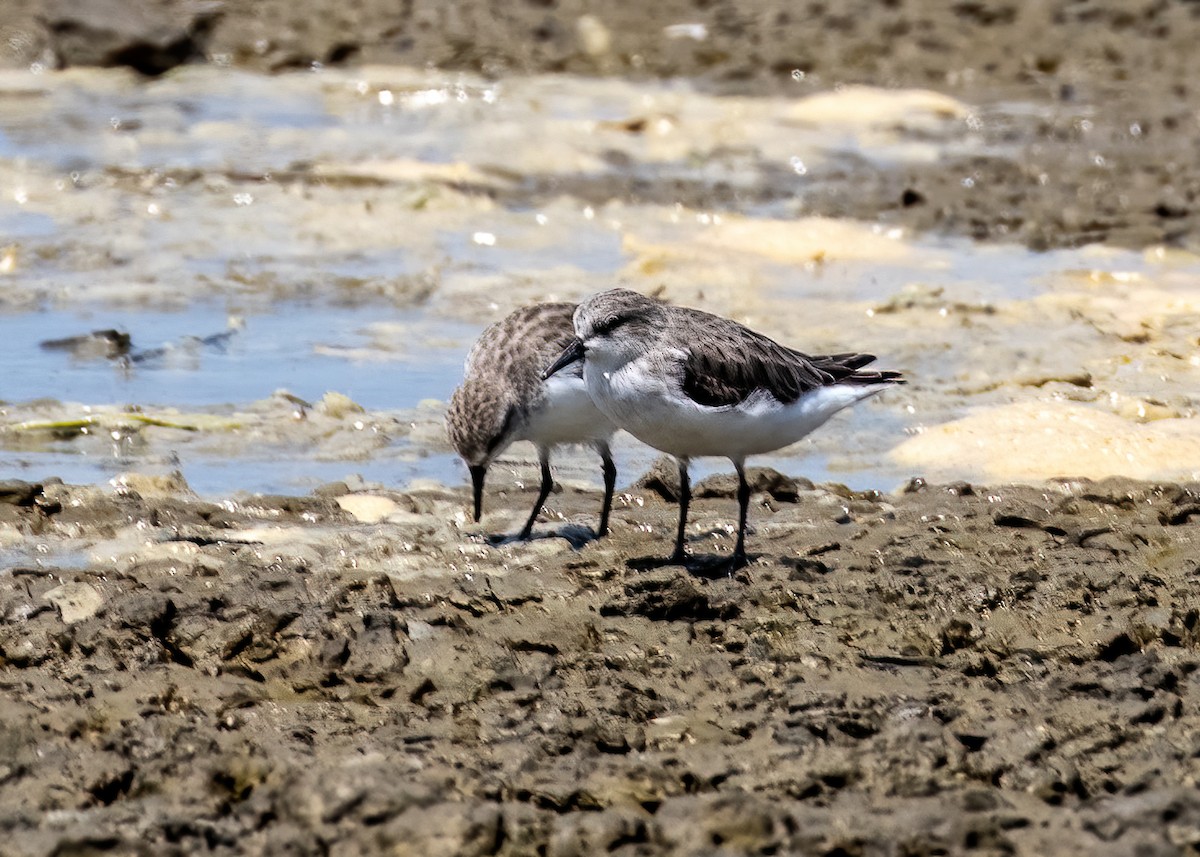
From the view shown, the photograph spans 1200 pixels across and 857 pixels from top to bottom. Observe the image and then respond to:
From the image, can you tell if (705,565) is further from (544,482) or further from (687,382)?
(544,482)

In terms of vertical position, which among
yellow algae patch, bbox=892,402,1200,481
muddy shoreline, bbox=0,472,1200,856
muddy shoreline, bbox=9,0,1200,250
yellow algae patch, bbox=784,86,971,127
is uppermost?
muddy shoreline, bbox=9,0,1200,250

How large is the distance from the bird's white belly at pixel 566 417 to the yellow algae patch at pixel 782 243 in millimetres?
4670

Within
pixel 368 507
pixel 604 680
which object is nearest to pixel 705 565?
pixel 604 680

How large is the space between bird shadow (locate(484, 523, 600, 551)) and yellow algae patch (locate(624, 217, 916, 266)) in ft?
15.5

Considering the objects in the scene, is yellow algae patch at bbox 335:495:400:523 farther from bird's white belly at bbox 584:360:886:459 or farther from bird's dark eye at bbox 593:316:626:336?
bird's dark eye at bbox 593:316:626:336

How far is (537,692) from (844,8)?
14992 millimetres

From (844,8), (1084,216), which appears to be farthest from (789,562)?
(844,8)

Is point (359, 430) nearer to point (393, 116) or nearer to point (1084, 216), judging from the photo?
point (1084, 216)

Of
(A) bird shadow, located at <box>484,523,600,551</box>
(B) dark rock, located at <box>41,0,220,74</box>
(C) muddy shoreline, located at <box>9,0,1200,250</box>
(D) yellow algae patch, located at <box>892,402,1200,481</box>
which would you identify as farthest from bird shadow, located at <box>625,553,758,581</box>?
(B) dark rock, located at <box>41,0,220,74</box>

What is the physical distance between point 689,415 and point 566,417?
821 millimetres

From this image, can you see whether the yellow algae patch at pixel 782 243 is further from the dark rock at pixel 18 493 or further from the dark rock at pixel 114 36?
the dark rock at pixel 114 36

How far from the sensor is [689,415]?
20.8 ft

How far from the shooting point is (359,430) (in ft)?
28.8

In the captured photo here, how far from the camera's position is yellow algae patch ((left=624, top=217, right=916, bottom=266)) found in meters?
12.1
